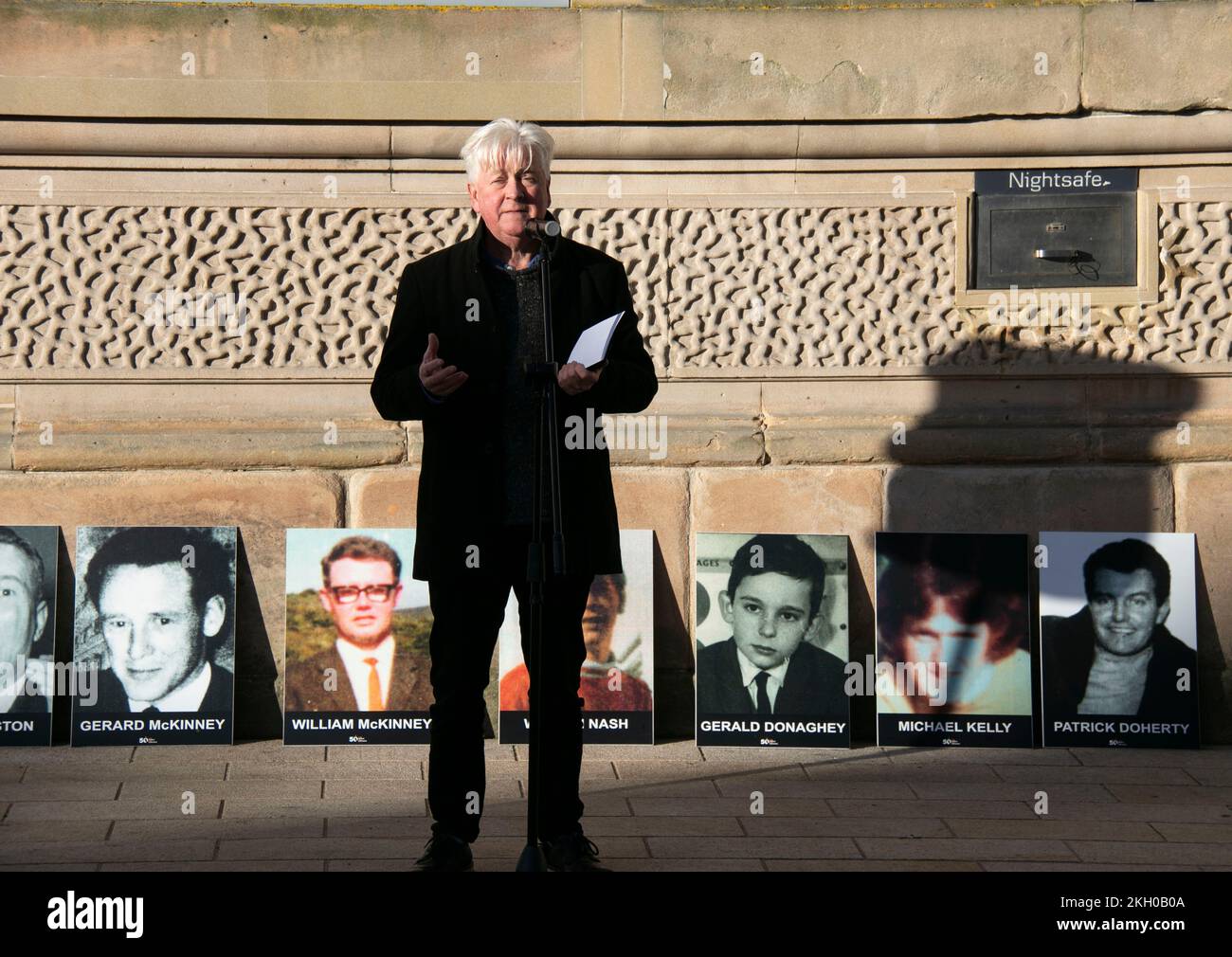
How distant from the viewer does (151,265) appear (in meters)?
5.72

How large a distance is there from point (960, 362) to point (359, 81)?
7.59 feet

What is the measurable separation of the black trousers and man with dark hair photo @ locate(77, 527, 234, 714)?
69.0 inches

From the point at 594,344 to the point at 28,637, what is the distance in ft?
8.98

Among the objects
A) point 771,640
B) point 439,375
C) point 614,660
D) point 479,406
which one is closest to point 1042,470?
point 771,640

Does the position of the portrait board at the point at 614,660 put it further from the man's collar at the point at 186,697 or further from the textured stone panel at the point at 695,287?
the man's collar at the point at 186,697

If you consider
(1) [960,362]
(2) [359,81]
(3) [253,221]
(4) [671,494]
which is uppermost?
(2) [359,81]

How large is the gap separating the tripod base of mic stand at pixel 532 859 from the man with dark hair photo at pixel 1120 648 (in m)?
2.49

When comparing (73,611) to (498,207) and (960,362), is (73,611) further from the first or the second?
(960,362)

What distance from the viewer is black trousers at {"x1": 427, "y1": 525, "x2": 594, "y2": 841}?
398 cm

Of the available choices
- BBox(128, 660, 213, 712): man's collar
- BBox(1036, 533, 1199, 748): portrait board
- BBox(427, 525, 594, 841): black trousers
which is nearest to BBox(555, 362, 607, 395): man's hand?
BBox(427, 525, 594, 841): black trousers

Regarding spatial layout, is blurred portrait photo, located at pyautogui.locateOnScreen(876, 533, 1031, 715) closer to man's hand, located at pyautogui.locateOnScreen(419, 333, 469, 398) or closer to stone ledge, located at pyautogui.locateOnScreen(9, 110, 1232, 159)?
stone ledge, located at pyautogui.locateOnScreen(9, 110, 1232, 159)

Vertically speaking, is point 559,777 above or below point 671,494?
below

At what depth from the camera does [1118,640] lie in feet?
18.5
